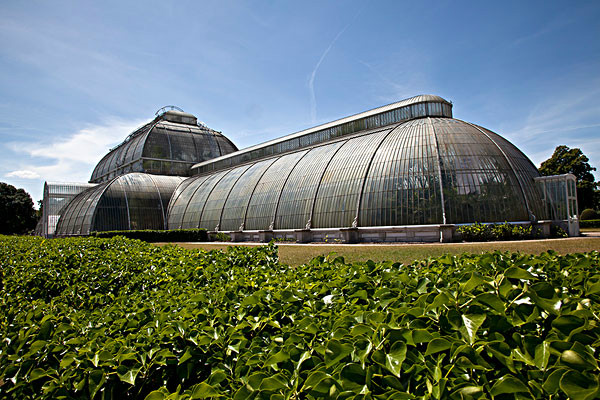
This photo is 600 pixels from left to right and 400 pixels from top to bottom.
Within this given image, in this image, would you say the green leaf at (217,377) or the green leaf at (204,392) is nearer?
the green leaf at (204,392)

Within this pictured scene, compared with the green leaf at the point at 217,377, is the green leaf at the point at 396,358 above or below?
above

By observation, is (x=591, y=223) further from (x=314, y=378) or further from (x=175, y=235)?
(x=314, y=378)

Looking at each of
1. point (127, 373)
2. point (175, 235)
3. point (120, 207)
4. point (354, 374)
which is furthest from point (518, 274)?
point (120, 207)

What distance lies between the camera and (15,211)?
81812mm

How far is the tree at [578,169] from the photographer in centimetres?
5728

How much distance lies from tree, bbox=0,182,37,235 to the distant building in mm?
42582

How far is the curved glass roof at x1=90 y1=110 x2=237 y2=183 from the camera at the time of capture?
57188mm

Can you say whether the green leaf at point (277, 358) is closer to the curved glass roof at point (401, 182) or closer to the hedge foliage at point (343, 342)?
the hedge foliage at point (343, 342)

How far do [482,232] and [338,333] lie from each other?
23.7 metres

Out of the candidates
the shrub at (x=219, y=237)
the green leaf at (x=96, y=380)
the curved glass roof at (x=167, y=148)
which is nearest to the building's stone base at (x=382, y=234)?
the shrub at (x=219, y=237)

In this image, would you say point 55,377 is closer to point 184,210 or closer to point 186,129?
point 184,210


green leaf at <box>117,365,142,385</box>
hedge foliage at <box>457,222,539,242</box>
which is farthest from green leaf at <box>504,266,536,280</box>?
hedge foliage at <box>457,222,539,242</box>

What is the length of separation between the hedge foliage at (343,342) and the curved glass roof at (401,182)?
69.0 ft

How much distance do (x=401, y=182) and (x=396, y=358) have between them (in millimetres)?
24921
